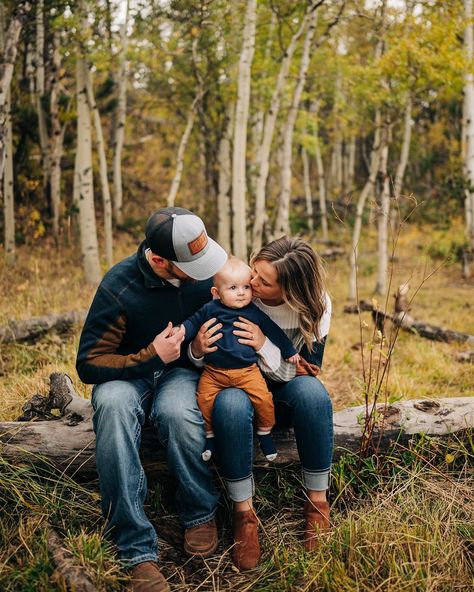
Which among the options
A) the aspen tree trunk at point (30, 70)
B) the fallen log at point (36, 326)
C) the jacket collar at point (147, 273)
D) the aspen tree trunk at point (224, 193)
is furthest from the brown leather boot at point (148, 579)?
the aspen tree trunk at point (30, 70)

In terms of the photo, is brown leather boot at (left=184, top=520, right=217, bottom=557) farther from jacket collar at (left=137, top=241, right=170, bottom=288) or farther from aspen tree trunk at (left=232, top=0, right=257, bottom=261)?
aspen tree trunk at (left=232, top=0, right=257, bottom=261)

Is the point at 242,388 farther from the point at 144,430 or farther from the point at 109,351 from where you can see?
the point at 109,351

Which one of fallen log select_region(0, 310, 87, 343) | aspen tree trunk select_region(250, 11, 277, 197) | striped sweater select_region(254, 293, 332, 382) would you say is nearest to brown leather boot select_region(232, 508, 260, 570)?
striped sweater select_region(254, 293, 332, 382)

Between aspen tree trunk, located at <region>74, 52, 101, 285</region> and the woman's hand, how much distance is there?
5994 millimetres

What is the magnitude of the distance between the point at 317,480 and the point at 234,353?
29.5 inches

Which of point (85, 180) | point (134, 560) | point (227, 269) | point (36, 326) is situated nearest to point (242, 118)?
point (85, 180)

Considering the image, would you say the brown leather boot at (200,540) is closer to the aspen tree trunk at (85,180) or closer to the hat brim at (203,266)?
the hat brim at (203,266)

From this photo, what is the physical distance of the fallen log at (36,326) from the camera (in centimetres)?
509

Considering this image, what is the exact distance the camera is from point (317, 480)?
2.66 metres

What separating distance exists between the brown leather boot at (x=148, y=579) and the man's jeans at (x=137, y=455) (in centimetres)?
3

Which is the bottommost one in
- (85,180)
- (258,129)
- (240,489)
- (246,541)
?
(246,541)

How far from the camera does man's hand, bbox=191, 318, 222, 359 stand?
271 cm

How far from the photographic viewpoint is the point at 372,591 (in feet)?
7.23

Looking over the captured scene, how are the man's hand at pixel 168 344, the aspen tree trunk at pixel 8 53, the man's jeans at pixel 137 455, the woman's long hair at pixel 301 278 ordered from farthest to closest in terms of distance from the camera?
the aspen tree trunk at pixel 8 53
the woman's long hair at pixel 301 278
the man's hand at pixel 168 344
the man's jeans at pixel 137 455
